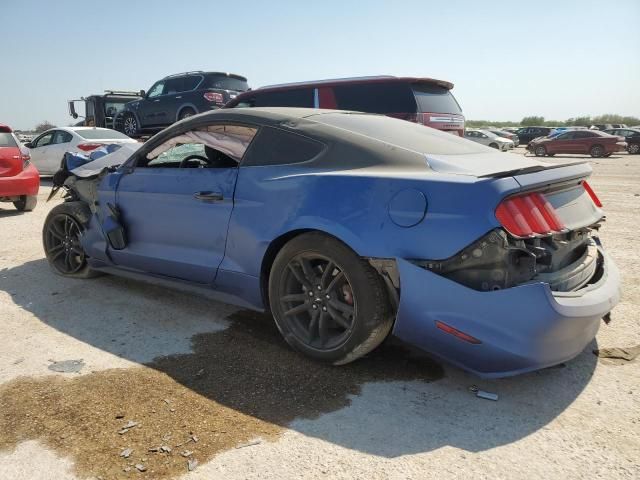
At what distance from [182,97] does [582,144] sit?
19.9 metres

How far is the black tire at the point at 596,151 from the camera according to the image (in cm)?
2459

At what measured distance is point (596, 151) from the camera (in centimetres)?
2483

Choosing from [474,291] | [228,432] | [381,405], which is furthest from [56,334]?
[474,291]

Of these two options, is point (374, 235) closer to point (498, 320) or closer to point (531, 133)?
point (498, 320)

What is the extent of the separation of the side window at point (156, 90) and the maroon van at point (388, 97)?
5938mm

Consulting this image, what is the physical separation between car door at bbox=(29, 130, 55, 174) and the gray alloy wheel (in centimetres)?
300

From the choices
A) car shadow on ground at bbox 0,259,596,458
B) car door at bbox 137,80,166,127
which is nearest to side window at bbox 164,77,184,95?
car door at bbox 137,80,166,127

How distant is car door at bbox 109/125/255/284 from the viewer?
136 inches

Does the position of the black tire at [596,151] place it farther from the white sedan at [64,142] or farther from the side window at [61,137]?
the side window at [61,137]

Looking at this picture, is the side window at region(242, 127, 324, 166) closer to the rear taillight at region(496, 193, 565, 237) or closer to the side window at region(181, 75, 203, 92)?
the rear taillight at region(496, 193, 565, 237)

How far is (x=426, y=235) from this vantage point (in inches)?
101

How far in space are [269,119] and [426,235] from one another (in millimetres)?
1449

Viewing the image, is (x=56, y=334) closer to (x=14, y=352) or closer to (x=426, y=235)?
(x=14, y=352)

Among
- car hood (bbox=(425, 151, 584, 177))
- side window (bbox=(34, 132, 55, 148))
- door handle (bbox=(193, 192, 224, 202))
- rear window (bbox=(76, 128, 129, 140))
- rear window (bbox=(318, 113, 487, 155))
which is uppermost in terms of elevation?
rear window (bbox=(318, 113, 487, 155))
